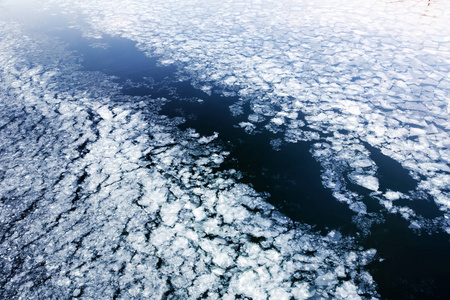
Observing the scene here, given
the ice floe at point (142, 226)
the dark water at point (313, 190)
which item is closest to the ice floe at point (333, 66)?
the dark water at point (313, 190)

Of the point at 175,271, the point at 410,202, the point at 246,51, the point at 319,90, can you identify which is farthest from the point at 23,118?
the point at 410,202

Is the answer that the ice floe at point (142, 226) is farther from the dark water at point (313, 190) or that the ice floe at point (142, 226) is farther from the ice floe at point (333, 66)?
the ice floe at point (333, 66)

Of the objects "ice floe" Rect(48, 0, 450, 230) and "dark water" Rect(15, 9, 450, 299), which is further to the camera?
"ice floe" Rect(48, 0, 450, 230)

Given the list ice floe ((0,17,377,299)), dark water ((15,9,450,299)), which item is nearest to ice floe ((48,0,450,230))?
dark water ((15,9,450,299))

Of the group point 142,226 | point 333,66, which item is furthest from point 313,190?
point 333,66

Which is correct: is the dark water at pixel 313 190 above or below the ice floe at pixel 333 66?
below

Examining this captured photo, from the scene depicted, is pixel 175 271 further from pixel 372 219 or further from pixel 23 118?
pixel 23 118

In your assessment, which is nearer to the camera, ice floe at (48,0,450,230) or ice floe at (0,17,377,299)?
ice floe at (0,17,377,299)

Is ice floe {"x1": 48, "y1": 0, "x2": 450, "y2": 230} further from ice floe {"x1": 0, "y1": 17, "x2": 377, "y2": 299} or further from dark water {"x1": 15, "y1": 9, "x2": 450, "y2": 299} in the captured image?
ice floe {"x1": 0, "y1": 17, "x2": 377, "y2": 299}

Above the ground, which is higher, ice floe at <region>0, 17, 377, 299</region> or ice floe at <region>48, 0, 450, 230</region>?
ice floe at <region>48, 0, 450, 230</region>
